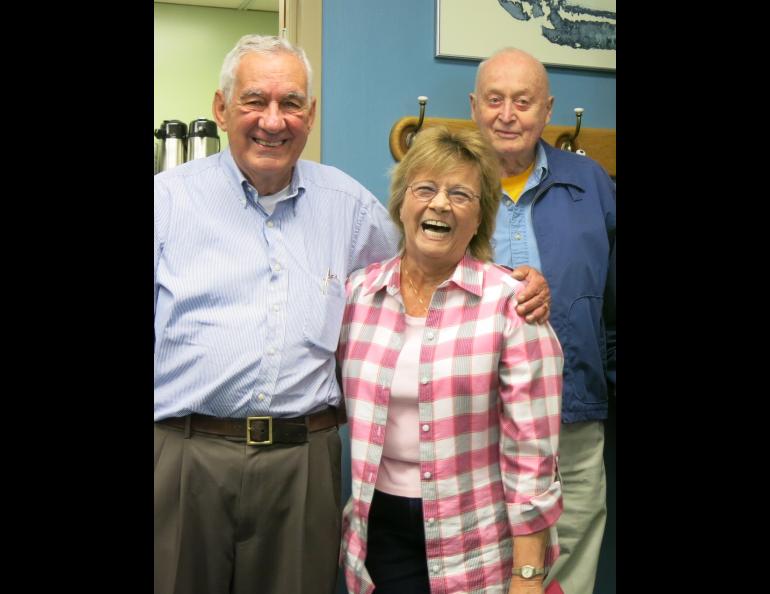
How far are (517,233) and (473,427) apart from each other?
59 cm

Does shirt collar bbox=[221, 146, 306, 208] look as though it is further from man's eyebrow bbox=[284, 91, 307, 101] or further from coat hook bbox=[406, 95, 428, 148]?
coat hook bbox=[406, 95, 428, 148]

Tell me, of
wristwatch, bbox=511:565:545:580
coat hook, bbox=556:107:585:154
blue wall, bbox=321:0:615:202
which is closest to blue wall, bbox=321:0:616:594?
blue wall, bbox=321:0:615:202

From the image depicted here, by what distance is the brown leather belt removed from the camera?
4.55ft

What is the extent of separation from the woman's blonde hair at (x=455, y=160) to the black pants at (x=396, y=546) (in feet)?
1.48

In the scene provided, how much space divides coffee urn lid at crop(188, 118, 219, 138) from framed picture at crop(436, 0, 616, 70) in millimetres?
568

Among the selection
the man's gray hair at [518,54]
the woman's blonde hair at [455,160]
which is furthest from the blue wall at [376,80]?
the woman's blonde hair at [455,160]

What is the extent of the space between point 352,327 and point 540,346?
33 centimetres

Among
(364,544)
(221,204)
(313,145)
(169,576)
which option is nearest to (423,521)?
(364,544)

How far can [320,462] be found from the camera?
1.44 meters

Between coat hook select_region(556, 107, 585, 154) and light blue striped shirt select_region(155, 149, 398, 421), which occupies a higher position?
coat hook select_region(556, 107, 585, 154)

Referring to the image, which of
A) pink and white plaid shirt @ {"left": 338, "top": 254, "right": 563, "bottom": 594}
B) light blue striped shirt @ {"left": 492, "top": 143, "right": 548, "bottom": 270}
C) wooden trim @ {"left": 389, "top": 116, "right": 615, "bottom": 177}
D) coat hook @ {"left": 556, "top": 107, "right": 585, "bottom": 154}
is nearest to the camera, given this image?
pink and white plaid shirt @ {"left": 338, "top": 254, "right": 563, "bottom": 594}

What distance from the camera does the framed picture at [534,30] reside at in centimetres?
191
